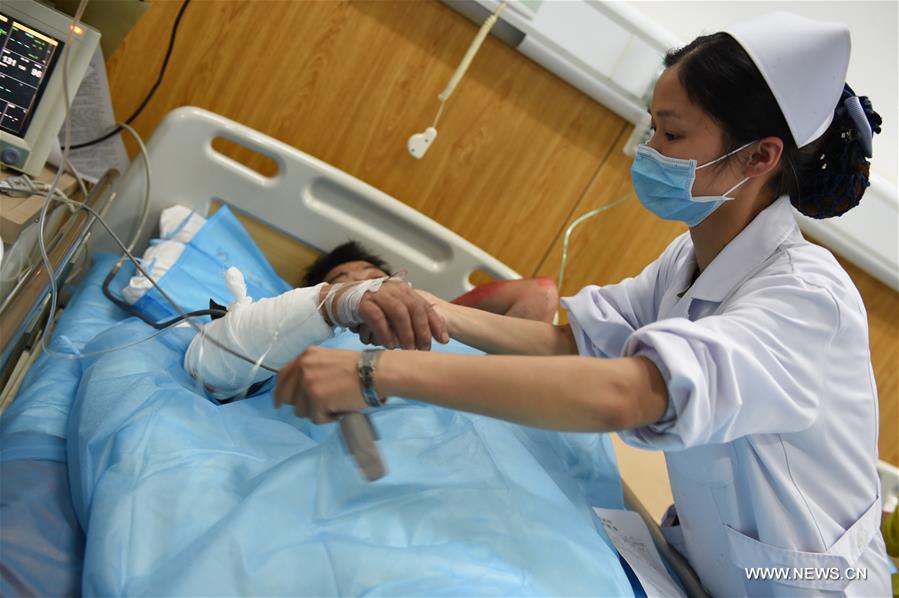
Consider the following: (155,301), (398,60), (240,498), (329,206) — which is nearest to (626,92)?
(398,60)

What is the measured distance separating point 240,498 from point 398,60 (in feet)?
4.88

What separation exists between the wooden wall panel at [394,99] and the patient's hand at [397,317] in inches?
42.7

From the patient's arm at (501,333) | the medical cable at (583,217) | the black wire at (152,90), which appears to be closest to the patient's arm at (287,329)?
the patient's arm at (501,333)

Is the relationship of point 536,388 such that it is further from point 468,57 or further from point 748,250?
point 468,57

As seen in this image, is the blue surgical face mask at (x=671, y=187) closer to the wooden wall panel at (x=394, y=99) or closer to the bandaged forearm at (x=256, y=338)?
the bandaged forearm at (x=256, y=338)

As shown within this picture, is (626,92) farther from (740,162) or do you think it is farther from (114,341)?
(114,341)

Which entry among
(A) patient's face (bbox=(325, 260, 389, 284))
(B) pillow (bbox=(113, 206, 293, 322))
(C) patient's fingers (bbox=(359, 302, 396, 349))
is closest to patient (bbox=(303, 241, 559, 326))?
(A) patient's face (bbox=(325, 260, 389, 284))

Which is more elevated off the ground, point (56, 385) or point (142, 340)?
point (142, 340)

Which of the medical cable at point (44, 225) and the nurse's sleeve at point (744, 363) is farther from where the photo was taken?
the medical cable at point (44, 225)

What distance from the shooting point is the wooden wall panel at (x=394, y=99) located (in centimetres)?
201

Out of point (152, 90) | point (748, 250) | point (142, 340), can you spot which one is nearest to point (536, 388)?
point (748, 250)

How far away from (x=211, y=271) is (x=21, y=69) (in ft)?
1.95

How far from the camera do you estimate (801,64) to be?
1060mm

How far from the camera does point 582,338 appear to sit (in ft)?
4.61
